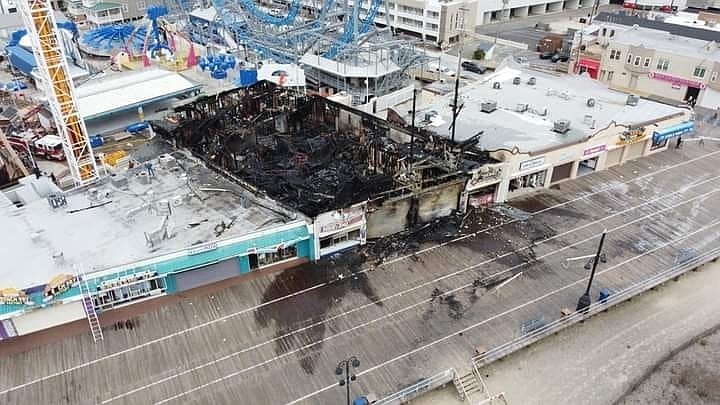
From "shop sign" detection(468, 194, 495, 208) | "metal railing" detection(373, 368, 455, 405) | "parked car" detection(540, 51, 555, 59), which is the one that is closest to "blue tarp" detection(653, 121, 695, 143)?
"shop sign" detection(468, 194, 495, 208)

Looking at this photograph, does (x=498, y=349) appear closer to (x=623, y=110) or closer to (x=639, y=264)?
(x=639, y=264)

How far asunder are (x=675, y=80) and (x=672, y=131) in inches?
818

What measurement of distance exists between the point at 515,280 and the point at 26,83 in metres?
71.8

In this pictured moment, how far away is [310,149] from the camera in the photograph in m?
46.4

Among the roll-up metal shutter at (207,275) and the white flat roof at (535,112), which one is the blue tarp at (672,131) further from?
the roll-up metal shutter at (207,275)

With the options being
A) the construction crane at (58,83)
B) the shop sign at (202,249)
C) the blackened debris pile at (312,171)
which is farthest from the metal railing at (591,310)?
the construction crane at (58,83)

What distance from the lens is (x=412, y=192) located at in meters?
38.0

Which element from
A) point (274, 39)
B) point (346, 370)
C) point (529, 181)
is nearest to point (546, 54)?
point (274, 39)

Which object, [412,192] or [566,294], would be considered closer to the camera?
[566,294]

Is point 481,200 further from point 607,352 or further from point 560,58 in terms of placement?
point 560,58

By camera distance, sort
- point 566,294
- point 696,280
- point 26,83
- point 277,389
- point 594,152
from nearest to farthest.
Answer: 1. point 277,389
2. point 566,294
3. point 696,280
4. point 594,152
5. point 26,83

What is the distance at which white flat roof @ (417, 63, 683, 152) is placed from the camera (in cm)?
4625

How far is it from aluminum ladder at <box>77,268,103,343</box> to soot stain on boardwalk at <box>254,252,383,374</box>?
9000 millimetres

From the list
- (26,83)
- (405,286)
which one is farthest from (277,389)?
(26,83)
